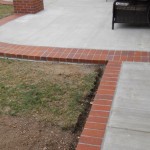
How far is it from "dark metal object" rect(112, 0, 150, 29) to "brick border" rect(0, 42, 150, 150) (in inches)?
49.0

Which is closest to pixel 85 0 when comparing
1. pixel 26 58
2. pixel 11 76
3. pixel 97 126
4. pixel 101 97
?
pixel 26 58

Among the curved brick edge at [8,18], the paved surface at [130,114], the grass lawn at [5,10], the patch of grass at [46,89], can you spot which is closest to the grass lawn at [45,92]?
the patch of grass at [46,89]

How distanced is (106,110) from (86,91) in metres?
0.62

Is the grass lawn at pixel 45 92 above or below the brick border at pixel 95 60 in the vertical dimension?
below

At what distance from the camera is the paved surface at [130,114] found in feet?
8.32

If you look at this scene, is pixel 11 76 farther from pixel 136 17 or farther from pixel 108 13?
pixel 108 13

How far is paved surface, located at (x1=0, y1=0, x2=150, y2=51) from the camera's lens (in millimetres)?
5043

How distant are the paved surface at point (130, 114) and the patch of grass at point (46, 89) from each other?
0.42 meters

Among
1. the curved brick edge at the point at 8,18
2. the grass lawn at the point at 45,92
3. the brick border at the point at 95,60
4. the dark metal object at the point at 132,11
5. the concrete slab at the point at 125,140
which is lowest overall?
the grass lawn at the point at 45,92

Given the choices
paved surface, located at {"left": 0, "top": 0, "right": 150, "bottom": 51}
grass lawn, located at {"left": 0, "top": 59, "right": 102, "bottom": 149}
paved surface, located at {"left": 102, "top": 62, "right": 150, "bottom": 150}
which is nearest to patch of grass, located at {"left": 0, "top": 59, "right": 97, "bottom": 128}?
grass lawn, located at {"left": 0, "top": 59, "right": 102, "bottom": 149}

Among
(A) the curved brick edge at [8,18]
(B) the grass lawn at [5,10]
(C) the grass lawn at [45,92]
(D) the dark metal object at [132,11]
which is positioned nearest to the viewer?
(C) the grass lawn at [45,92]

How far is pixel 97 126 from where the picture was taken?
9.09 ft

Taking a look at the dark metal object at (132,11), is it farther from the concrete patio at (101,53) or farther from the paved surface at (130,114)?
the paved surface at (130,114)

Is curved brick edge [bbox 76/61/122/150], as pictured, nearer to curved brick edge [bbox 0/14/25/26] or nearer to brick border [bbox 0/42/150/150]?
brick border [bbox 0/42/150/150]
